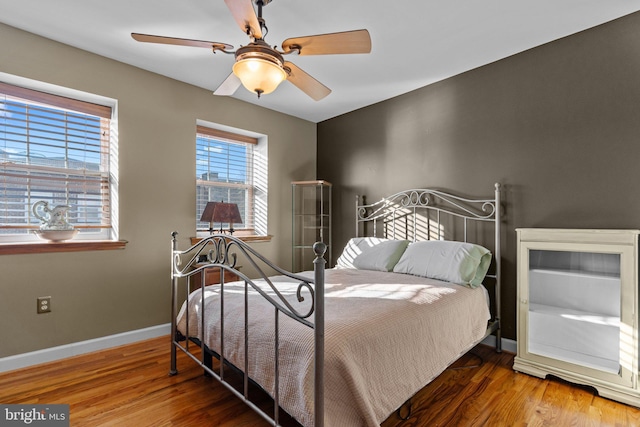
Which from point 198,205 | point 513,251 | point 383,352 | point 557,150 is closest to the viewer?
point 383,352

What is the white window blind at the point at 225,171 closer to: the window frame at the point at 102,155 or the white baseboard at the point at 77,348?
the window frame at the point at 102,155

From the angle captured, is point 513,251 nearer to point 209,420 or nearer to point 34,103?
point 209,420

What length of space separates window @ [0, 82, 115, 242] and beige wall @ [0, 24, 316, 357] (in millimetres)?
178

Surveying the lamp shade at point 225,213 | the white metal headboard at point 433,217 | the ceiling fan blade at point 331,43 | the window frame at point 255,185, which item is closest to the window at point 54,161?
the lamp shade at point 225,213

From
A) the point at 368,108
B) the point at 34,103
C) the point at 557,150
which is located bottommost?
the point at 557,150

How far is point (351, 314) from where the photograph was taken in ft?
5.28

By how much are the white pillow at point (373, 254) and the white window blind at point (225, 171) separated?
1.34 meters

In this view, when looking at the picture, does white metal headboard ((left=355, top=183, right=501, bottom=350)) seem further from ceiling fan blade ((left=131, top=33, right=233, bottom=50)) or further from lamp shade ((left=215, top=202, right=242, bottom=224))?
ceiling fan blade ((left=131, top=33, right=233, bottom=50))

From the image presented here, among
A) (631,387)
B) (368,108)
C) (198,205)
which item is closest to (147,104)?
(198,205)

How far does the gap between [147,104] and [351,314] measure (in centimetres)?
266

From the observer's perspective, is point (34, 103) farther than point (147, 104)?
No

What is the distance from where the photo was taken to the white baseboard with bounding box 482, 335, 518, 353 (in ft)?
8.64

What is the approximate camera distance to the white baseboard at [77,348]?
7.63 ft

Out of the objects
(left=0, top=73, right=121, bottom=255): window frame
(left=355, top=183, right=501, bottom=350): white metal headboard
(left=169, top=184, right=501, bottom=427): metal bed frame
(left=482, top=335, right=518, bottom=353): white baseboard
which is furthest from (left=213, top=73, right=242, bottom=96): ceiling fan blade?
(left=482, top=335, right=518, bottom=353): white baseboard
